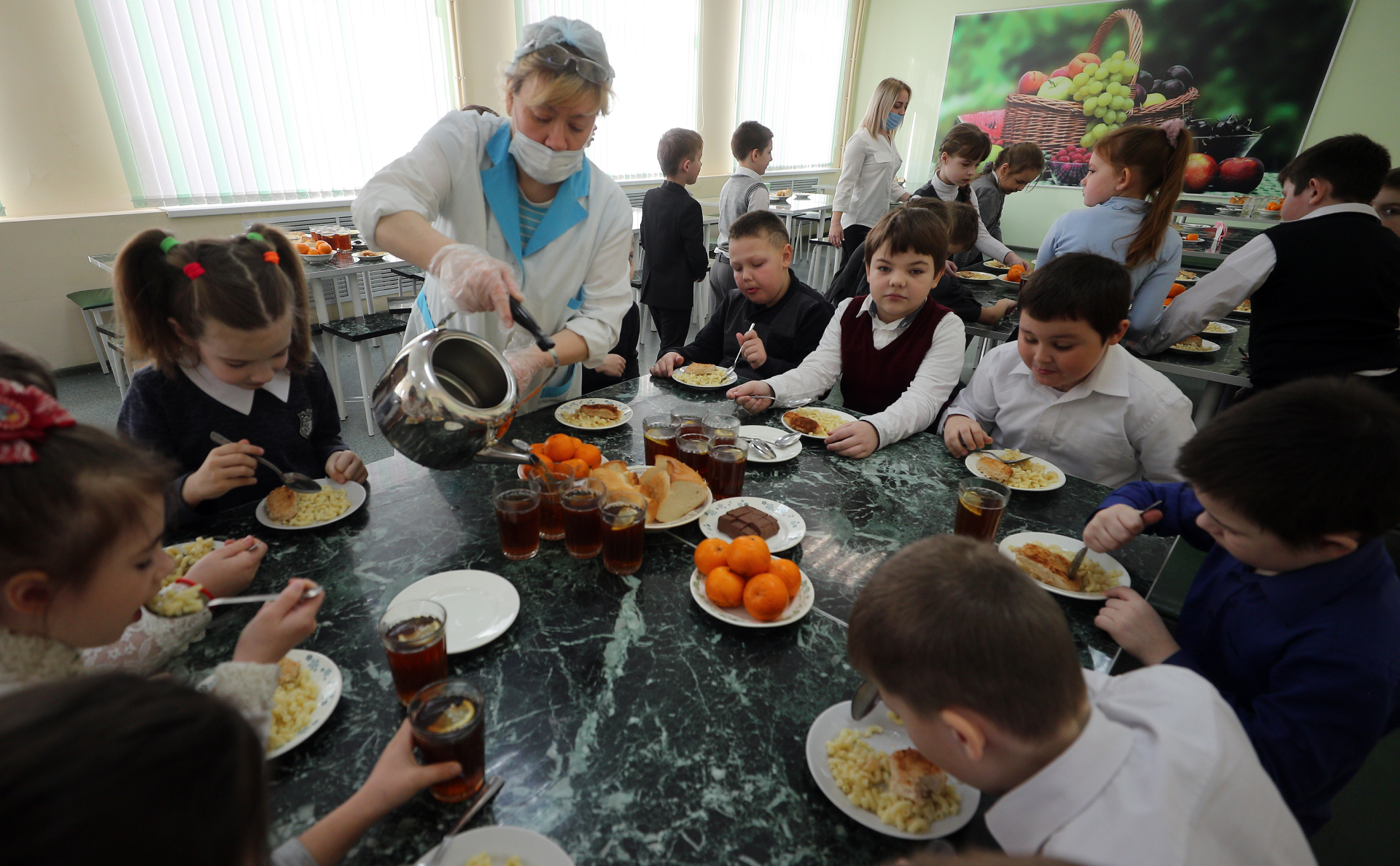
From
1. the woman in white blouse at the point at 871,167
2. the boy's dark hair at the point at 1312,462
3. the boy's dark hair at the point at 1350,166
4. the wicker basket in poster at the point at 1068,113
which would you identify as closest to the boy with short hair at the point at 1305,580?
the boy's dark hair at the point at 1312,462

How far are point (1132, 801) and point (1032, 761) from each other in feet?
0.36

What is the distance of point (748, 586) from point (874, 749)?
0.35m

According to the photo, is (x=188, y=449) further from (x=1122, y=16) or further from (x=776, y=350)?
(x=1122, y=16)

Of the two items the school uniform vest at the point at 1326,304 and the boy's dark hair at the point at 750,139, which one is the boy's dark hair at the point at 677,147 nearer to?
the boy's dark hair at the point at 750,139

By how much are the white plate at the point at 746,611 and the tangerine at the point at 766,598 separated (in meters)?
0.01

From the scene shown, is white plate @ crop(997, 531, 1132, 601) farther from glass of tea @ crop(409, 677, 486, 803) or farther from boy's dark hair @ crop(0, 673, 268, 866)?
boy's dark hair @ crop(0, 673, 268, 866)

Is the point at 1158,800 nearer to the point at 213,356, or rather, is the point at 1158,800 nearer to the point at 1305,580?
the point at 1305,580

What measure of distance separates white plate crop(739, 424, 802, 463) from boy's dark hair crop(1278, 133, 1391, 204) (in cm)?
284

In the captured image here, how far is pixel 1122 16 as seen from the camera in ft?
25.9

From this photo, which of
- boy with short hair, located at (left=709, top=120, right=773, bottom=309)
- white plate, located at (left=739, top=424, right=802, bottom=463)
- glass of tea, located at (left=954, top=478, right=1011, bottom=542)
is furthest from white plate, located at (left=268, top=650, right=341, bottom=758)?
boy with short hair, located at (left=709, top=120, right=773, bottom=309)

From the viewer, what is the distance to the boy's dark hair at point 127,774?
414 mm

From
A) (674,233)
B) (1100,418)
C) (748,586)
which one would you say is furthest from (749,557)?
(674,233)

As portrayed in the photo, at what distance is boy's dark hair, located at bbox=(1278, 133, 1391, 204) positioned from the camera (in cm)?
Answer: 266

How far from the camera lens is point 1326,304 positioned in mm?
2756
